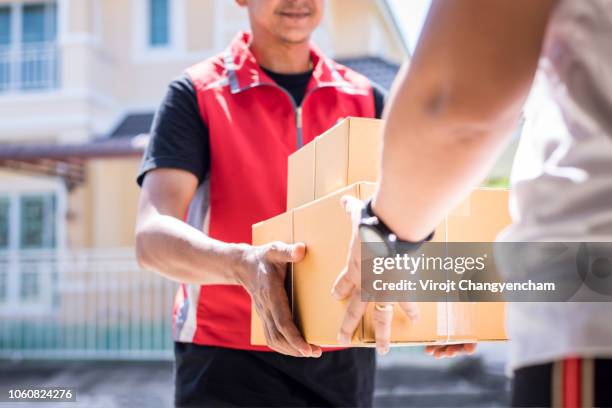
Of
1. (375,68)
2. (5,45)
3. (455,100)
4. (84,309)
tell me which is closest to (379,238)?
(455,100)

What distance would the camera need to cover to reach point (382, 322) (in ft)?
3.72

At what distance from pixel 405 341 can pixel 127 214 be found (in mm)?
11028

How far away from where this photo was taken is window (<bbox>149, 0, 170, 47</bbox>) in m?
11.8

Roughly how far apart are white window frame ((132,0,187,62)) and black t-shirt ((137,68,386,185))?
10233mm

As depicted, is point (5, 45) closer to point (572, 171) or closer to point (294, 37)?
point (294, 37)

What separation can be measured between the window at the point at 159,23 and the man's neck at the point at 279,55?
1035cm

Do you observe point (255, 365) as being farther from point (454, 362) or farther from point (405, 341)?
point (454, 362)

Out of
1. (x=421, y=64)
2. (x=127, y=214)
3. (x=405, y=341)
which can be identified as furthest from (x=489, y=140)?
(x=127, y=214)

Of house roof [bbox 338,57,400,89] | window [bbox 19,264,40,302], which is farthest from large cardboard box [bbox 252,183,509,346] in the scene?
window [bbox 19,264,40,302]

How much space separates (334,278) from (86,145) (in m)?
9.00

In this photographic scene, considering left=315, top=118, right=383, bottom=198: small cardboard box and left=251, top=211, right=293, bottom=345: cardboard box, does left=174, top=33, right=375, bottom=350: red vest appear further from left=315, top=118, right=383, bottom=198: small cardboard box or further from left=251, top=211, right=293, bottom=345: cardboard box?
left=315, top=118, right=383, bottom=198: small cardboard box

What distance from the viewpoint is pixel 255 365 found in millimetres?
1701

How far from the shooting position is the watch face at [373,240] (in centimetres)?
98

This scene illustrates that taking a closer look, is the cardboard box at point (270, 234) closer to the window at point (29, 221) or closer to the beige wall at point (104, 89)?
the beige wall at point (104, 89)
